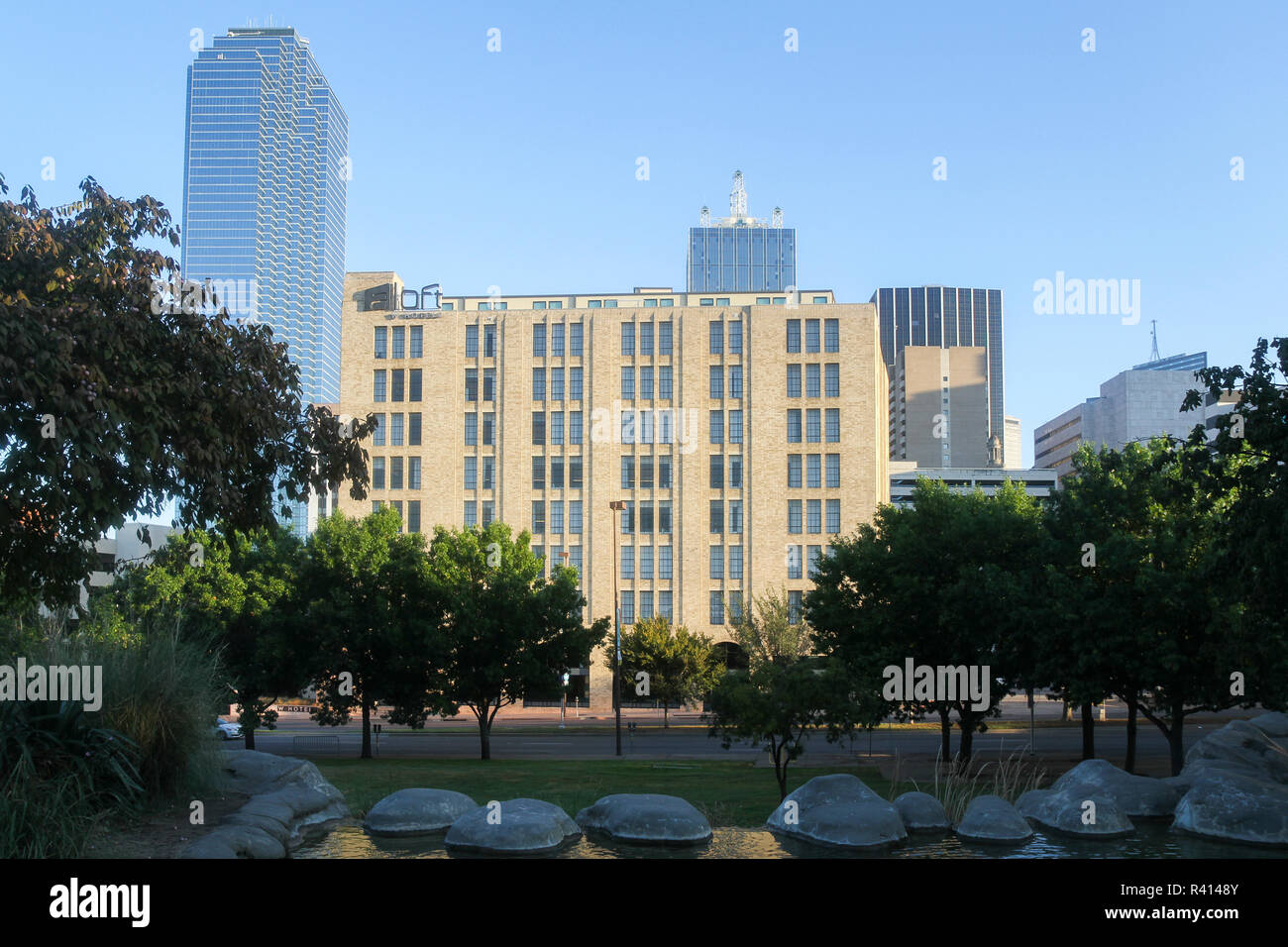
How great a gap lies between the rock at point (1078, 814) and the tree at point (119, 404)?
10.3 meters

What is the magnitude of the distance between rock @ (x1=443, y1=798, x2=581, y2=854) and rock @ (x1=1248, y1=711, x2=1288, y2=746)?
15.9 m

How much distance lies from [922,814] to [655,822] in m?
3.86

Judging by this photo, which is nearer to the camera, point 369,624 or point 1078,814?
point 1078,814

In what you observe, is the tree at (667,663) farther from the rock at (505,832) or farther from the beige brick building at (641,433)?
the rock at (505,832)

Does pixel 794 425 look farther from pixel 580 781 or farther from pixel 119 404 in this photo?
pixel 119 404

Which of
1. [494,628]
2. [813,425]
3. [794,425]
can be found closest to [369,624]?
[494,628]

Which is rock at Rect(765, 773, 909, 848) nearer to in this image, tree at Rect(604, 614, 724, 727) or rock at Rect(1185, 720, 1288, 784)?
rock at Rect(1185, 720, 1288, 784)

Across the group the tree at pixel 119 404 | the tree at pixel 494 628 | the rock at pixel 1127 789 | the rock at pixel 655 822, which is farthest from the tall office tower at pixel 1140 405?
the tree at pixel 119 404

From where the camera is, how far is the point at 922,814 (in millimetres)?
14570

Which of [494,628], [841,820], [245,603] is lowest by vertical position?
[841,820]

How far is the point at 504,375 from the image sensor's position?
78.7m
